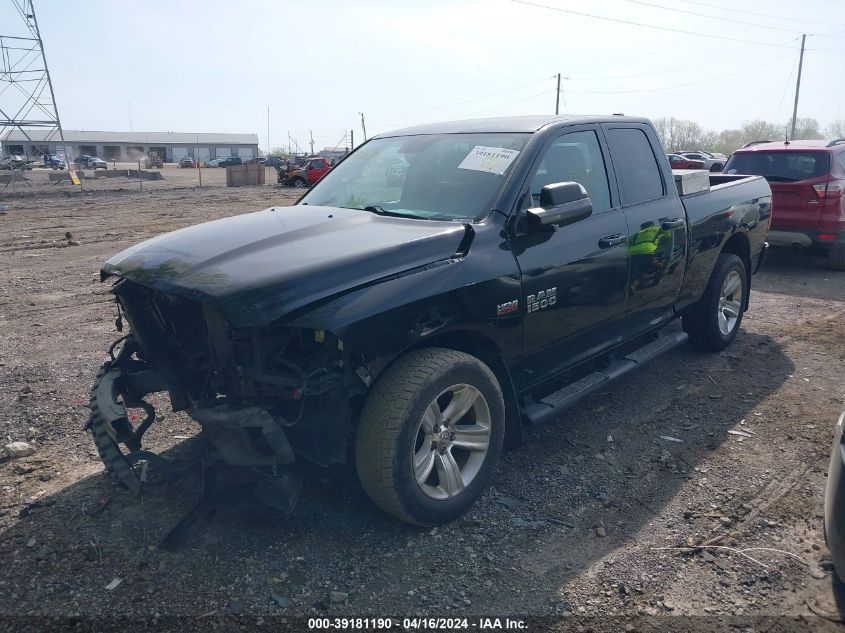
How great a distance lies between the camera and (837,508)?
2.58 meters

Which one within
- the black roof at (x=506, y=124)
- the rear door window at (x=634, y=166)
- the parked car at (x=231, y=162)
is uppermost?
the parked car at (x=231, y=162)

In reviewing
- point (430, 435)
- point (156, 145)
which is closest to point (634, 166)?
point (430, 435)

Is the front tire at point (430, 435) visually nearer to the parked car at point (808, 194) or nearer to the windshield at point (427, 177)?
the windshield at point (427, 177)

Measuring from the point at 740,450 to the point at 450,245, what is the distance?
2.32 meters

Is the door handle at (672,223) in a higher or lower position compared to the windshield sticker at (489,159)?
lower

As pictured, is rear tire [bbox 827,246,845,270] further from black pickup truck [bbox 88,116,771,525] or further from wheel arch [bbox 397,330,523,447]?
wheel arch [bbox 397,330,523,447]

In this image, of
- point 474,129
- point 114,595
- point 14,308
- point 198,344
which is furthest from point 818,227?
point 14,308

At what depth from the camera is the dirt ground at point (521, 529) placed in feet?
9.12

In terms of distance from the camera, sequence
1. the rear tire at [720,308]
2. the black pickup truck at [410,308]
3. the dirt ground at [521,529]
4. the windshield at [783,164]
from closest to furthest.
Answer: the dirt ground at [521,529], the black pickup truck at [410,308], the rear tire at [720,308], the windshield at [783,164]

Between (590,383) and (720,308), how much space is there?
7.37ft

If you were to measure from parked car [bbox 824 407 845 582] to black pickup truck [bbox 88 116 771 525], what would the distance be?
144 cm

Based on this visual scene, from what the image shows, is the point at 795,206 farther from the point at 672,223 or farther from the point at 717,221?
the point at 672,223

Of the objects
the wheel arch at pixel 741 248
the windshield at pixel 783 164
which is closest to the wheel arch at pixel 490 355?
the wheel arch at pixel 741 248

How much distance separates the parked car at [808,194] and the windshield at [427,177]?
22.3 ft
